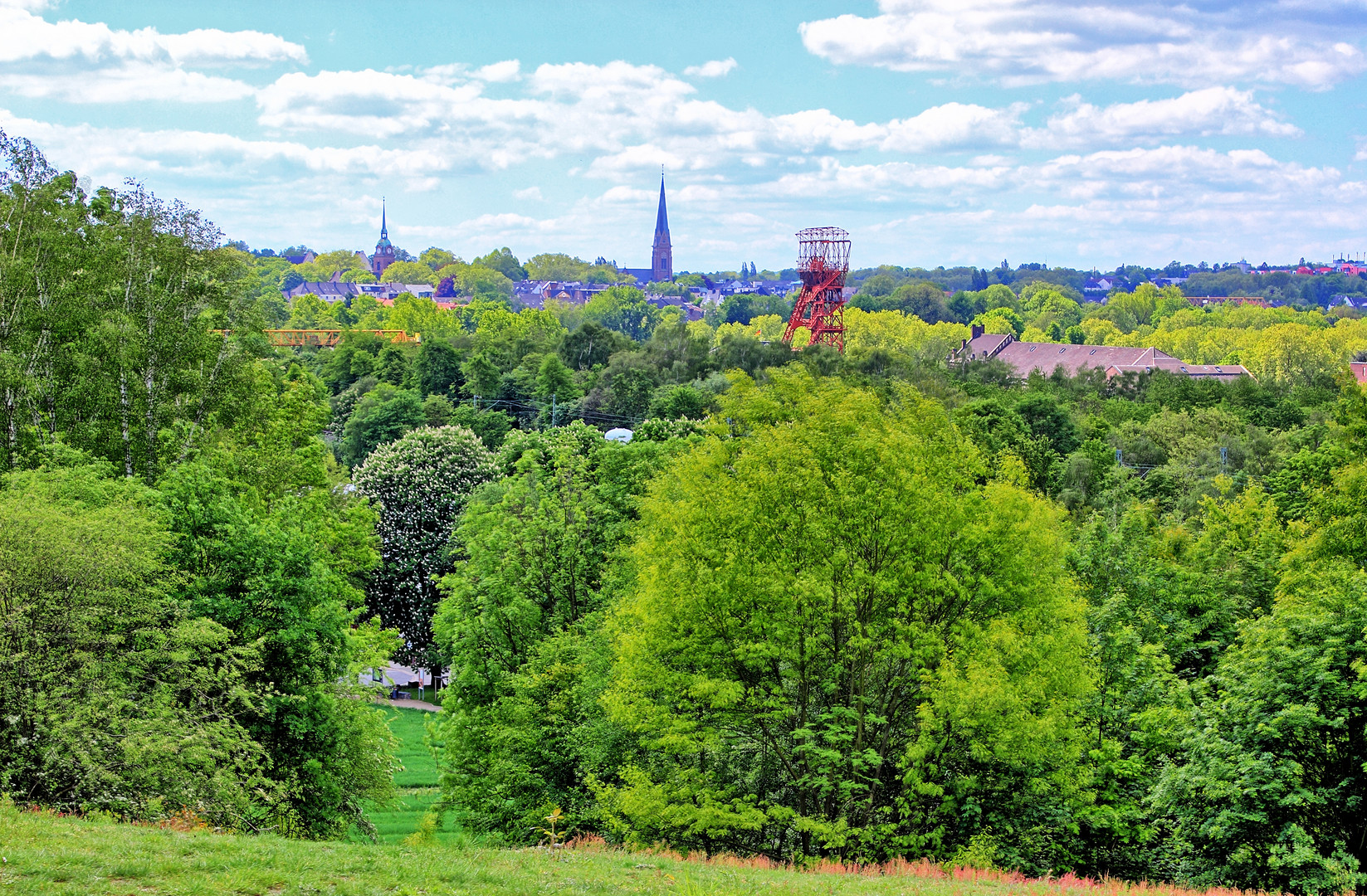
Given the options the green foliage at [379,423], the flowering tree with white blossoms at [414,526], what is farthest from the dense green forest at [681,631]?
the green foliage at [379,423]

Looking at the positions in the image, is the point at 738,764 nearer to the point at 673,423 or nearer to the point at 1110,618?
the point at 1110,618

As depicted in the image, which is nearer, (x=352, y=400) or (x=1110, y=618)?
(x=1110, y=618)

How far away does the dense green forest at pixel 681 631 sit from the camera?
16.1 m

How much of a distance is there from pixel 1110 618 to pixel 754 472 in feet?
25.1

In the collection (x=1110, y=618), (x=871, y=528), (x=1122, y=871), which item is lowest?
(x=1122, y=871)

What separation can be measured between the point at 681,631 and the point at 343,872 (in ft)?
28.5

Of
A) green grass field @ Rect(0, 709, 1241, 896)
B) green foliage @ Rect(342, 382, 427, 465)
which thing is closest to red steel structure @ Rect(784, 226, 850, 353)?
green foliage @ Rect(342, 382, 427, 465)

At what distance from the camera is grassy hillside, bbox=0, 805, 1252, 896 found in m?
11.0

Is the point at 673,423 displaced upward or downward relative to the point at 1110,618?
upward

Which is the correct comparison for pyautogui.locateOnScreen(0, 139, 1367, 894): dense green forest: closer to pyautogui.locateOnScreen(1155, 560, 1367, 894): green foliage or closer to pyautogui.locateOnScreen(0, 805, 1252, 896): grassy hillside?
pyautogui.locateOnScreen(1155, 560, 1367, 894): green foliage

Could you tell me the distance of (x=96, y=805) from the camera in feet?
49.7

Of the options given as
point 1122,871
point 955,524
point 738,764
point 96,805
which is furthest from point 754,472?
point 96,805

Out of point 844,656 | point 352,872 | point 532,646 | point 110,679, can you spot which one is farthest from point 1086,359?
point 352,872

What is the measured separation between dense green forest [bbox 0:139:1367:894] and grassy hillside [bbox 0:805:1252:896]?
3.07 m
